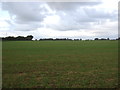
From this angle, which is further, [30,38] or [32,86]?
[30,38]

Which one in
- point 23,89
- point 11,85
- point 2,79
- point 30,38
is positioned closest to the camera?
point 23,89

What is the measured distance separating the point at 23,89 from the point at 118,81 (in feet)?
18.5

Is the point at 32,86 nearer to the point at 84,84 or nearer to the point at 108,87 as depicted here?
the point at 84,84

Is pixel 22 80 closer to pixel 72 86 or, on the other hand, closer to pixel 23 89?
pixel 23 89

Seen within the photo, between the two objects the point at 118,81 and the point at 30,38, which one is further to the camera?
the point at 30,38

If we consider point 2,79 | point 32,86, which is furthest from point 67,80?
point 2,79

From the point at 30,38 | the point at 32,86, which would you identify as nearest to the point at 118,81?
the point at 32,86

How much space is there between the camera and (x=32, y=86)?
11352 mm

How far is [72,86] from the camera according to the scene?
11273mm

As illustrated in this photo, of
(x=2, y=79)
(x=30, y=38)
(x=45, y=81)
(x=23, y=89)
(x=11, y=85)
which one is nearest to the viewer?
(x=23, y=89)

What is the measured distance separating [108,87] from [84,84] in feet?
4.25

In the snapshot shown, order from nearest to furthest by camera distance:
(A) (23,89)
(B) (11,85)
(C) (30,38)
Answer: (A) (23,89) < (B) (11,85) < (C) (30,38)

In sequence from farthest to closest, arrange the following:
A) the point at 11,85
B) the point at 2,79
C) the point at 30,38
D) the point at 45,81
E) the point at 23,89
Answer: the point at 30,38, the point at 2,79, the point at 45,81, the point at 11,85, the point at 23,89

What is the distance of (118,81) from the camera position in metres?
12.6
